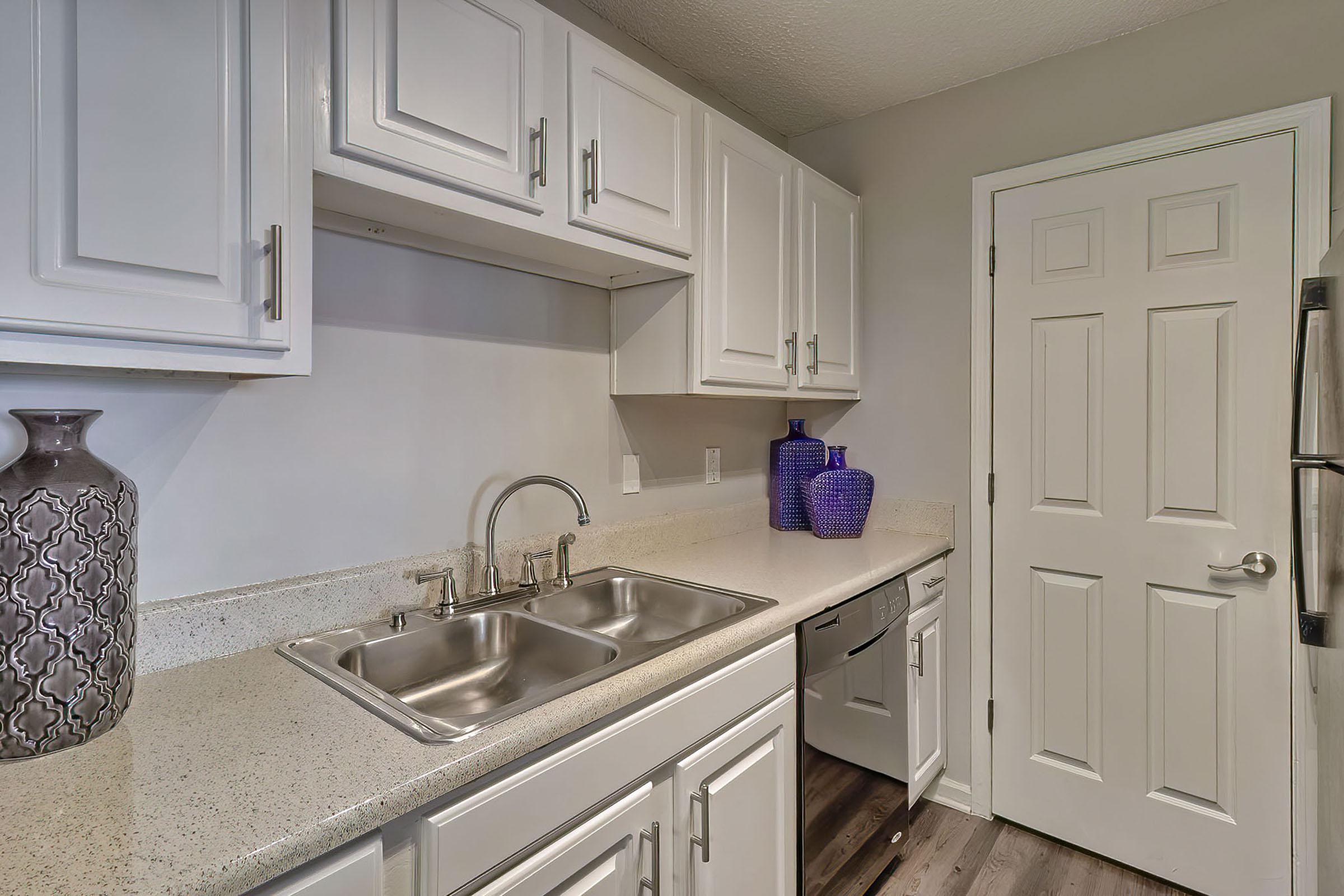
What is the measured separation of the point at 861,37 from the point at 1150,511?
1641 mm

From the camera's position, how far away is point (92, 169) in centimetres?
78

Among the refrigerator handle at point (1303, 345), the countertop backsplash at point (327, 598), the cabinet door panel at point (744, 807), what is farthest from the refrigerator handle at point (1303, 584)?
the countertop backsplash at point (327, 598)

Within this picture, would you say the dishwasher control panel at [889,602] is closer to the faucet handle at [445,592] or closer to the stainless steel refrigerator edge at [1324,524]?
the stainless steel refrigerator edge at [1324,524]

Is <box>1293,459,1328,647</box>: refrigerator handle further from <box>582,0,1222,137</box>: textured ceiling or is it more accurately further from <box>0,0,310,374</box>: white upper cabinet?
<box>0,0,310,374</box>: white upper cabinet

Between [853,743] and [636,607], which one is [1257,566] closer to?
[853,743]

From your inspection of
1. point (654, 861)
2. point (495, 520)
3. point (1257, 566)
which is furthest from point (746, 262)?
point (1257, 566)

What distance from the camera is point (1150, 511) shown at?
190 cm

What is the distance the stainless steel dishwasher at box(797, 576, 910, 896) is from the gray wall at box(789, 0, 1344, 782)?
531 mm

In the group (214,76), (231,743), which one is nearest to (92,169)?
(214,76)

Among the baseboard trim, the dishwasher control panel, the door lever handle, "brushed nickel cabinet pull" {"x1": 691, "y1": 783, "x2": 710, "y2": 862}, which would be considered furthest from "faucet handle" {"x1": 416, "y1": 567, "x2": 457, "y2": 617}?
the door lever handle

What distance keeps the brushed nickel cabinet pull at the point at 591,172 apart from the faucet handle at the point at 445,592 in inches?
34.0

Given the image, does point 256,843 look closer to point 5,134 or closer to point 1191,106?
point 5,134

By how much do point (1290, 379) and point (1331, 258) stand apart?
75 centimetres

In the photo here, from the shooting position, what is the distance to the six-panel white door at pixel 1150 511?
1723mm
